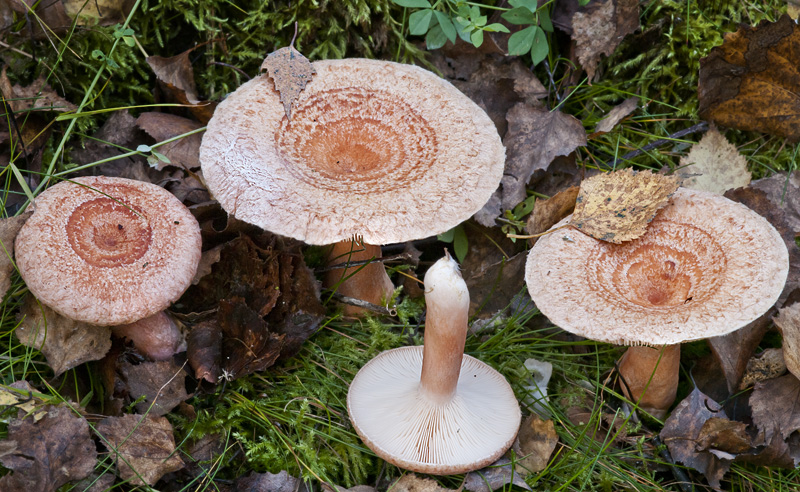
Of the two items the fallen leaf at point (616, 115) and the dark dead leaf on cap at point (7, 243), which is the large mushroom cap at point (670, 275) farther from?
the dark dead leaf on cap at point (7, 243)

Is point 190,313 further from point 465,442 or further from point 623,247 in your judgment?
point 623,247

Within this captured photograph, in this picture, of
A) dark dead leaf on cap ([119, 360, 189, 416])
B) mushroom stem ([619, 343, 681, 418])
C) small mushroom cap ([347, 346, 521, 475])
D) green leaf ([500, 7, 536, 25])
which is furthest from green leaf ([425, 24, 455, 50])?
dark dead leaf on cap ([119, 360, 189, 416])

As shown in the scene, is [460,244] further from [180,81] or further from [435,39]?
[180,81]

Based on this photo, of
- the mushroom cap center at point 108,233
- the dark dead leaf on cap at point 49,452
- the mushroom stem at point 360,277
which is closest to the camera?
the dark dead leaf on cap at point 49,452

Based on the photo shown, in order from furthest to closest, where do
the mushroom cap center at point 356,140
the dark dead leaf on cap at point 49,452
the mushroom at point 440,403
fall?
1. the mushroom cap center at point 356,140
2. the mushroom at point 440,403
3. the dark dead leaf on cap at point 49,452

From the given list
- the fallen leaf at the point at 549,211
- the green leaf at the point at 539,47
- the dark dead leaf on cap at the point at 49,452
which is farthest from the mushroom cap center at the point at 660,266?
the dark dead leaf on cap at the point at 49,452

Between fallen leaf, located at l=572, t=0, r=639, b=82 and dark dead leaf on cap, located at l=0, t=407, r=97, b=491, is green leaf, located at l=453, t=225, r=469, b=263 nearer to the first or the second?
fallen leaf, located at l=572, t=0, r=639, b=82
